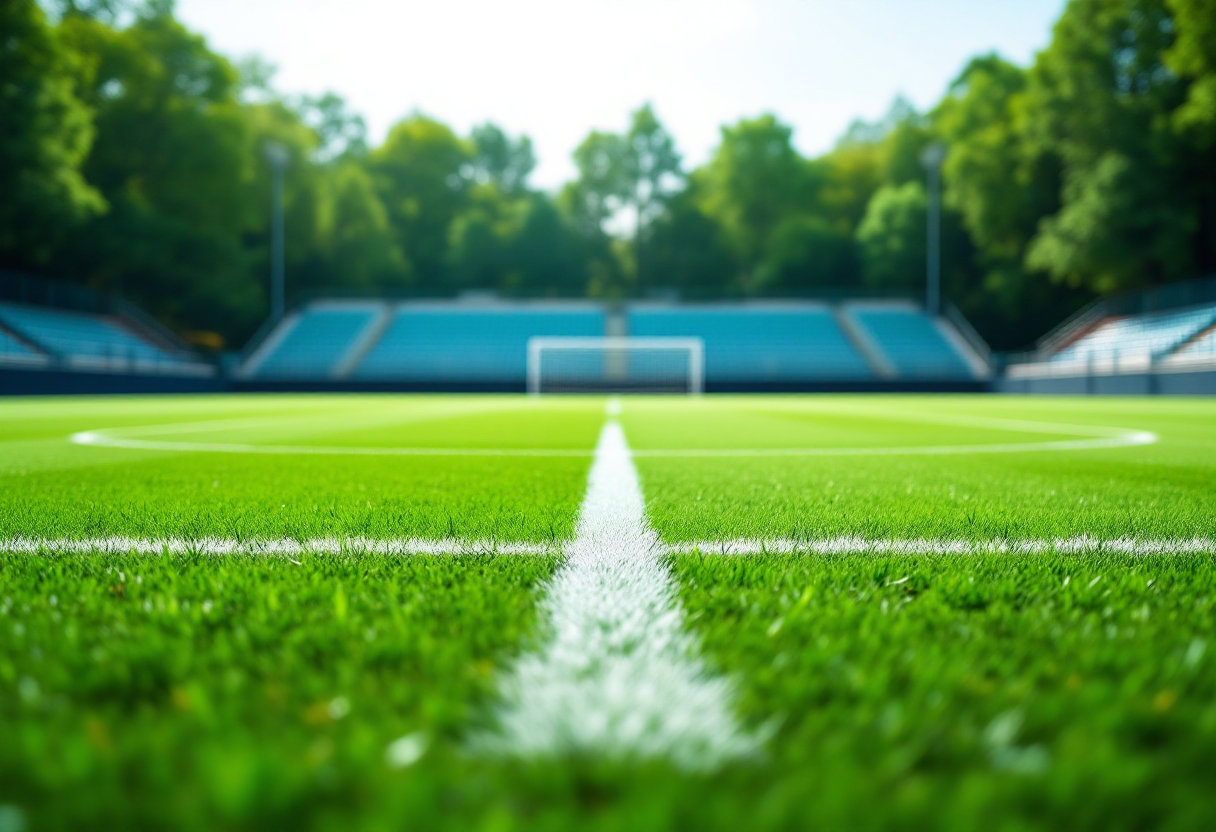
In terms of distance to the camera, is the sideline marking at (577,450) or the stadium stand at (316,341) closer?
the sideline marking at (577,450)

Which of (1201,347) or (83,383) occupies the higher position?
(1201,347)

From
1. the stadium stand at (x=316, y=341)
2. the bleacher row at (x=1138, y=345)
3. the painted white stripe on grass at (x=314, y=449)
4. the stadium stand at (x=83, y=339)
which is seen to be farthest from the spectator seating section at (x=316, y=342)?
the painted white stripe on grass at (x=314, y=449)

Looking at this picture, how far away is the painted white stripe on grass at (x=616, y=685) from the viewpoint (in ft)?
2.55

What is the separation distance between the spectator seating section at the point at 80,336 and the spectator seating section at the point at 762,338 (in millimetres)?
18686

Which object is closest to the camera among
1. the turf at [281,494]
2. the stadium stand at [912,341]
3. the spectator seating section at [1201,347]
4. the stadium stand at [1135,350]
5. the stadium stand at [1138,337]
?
the turf at [281,494]

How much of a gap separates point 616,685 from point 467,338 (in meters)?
34.8

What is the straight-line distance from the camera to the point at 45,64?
81.9 ft

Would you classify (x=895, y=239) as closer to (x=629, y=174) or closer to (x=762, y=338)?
(x=762, y=338)

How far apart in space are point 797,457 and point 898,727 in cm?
363

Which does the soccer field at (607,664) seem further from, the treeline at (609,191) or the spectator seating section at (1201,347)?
the treeline at (609,191)

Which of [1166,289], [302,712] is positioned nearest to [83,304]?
[302,712]

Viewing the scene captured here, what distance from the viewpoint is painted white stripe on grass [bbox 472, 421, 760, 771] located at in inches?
30.6

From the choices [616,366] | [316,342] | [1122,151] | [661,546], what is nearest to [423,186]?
[316,342]

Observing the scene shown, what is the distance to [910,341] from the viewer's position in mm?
34625
